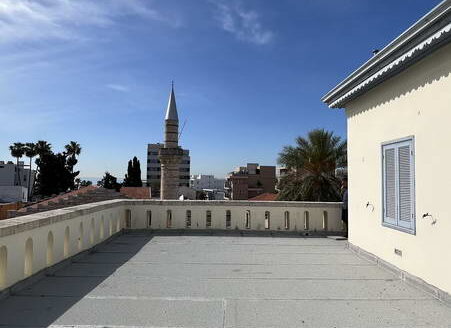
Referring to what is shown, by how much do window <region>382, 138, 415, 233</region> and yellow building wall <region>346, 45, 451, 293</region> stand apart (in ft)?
0.46

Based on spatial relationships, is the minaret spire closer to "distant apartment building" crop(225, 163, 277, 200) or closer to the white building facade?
the white building facade

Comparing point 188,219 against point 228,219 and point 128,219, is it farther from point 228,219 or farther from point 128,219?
point 128,219

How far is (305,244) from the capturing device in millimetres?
9562

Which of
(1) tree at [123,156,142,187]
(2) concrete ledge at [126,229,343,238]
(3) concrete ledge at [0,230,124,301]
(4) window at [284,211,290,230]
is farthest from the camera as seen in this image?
(1) tree at [123,156,142,187]

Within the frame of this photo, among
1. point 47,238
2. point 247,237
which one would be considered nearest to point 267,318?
point 47,238

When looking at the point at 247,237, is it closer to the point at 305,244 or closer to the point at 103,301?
the point at 305,244

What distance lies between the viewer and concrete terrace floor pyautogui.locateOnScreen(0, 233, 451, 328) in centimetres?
432

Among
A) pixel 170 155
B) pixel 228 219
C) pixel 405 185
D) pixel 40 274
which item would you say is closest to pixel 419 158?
pixel 405 185

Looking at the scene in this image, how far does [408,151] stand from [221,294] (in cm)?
343

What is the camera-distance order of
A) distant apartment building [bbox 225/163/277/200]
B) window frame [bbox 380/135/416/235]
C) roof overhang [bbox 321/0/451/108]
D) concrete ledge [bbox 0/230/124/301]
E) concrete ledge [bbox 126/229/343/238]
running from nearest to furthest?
roof overhang [bbox 321/0/451/108] → concrete ledge [bbox 0/230/124/301] → window frame [bbox 380/135/416/235] → concrete ledge [bbox 126/229/343/238] → distant apartment building [bbox 225/163/277/200]

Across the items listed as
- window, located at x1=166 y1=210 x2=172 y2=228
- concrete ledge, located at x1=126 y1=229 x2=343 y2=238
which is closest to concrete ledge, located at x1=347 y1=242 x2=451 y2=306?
concrete ledge, located at x1=126 y1=229 x2=343 y2=238

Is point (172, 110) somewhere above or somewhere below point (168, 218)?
above

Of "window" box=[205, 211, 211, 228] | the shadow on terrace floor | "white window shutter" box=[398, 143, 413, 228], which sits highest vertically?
"white window shutter" box=[398, 143, 413, 228]

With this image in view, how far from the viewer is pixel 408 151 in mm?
6055
